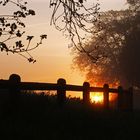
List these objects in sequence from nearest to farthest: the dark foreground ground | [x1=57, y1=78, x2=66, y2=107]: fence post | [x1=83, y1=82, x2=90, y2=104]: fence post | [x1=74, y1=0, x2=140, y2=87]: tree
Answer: the dark foreground ground, [x1=57, y1=78, x2=66, y2=107]: fence post, [x1=83, y1=82, x2=90, y2=104]: fence post, [x1=74, y1=0, x2=140, y2=87]: tree

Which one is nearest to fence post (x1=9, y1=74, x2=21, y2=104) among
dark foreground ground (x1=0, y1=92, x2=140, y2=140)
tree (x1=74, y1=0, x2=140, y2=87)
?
dark foreground ground (x1=0, y1=92, x2=140, y2=140)

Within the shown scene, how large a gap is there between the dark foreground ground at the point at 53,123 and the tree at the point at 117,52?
40.4 m

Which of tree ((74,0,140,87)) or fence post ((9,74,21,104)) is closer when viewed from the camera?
fence post ((9,74,21,104))

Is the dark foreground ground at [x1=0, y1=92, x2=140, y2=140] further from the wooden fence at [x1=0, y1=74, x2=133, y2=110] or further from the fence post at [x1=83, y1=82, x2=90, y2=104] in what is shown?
the fence post at [x1=83, y1=82, x2=90, y2=104]

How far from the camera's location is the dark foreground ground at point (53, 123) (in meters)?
10.2

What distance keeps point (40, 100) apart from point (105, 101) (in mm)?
7324

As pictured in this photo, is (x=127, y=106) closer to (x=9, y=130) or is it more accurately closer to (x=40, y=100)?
(x=40, y=100)

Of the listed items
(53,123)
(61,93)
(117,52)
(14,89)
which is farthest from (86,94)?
(117,52)

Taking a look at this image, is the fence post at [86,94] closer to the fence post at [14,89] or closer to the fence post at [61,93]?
the fence post at [61,93]

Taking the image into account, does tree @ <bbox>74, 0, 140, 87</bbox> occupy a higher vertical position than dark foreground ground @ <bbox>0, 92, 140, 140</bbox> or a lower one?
higher

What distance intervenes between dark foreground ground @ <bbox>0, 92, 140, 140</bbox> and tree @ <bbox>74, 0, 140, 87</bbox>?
40.4 meters

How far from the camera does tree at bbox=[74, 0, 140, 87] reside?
5484cm

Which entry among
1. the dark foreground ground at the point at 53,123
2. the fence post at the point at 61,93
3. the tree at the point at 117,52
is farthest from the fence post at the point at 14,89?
the tree at the point at 117,52

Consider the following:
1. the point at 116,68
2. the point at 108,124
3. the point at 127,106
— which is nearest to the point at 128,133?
the point at 108,124
